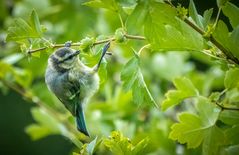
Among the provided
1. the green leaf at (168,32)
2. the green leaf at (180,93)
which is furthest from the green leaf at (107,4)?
the green leaf at (180,93)

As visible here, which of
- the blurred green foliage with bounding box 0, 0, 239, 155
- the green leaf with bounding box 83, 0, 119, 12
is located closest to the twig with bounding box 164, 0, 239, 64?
the blurred green foliage with bounding box 0, 0, 239, 155

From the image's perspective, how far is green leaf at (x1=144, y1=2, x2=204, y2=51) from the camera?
1282 millimetres

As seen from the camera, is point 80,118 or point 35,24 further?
point 80,118

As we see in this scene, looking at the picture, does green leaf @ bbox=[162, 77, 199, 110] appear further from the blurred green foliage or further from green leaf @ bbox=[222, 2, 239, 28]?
green leaf @ bbox=[222, 2, 239, 28]

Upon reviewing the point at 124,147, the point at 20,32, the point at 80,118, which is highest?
the point at 20,32

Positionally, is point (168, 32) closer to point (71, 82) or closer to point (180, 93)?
point (180, 93)

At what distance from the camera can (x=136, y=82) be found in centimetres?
138

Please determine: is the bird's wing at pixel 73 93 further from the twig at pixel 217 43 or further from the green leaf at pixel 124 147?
the twig at pixel 217 43

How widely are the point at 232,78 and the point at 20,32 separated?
464 millimetres

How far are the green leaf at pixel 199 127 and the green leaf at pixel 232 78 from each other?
0.28 ft

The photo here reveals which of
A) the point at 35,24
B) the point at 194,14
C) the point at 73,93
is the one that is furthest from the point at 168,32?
the point at 73,93

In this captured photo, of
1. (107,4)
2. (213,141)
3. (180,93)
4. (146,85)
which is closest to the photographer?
(107,4)

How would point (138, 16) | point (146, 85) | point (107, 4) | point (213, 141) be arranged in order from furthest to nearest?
point (146, 85)
point (213, 141)
point (107, 4)
point (138, 16)

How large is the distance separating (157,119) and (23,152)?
6.97ft
